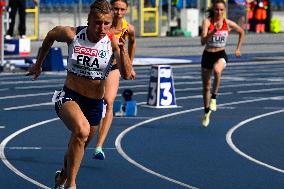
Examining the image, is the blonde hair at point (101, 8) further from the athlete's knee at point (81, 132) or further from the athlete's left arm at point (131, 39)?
the athlete's left arm at point (131, 39)

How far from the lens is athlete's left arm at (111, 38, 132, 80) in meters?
9.96

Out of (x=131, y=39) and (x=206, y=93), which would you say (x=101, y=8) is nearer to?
(x=131, y=39)

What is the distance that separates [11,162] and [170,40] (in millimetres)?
29702

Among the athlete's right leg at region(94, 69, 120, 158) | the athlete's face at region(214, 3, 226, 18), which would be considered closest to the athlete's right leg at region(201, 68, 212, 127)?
the athlete's face at region(214, 3, 226, 18)

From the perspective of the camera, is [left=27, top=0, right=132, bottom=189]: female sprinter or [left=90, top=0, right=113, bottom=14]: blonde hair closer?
[left=90, top=0, right=113, bottom=14]: blonde hair

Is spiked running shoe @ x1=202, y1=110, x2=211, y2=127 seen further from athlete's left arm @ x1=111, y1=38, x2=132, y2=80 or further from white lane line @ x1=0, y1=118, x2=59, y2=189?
athlete's left arm @ x1=111, y1=38, x2=132, y2=80

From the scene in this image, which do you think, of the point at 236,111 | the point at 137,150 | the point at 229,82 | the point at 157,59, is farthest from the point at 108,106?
the point at 157,59

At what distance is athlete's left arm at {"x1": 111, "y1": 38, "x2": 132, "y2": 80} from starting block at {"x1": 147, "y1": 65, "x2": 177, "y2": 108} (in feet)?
30.9

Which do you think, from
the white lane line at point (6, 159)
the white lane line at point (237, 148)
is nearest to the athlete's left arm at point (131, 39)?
the white lane line at point (237, 148)

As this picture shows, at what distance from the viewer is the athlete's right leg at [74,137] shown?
978 cm

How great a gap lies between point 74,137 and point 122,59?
80cm

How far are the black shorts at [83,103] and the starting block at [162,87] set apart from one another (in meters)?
9.35

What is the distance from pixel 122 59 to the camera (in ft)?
32.8

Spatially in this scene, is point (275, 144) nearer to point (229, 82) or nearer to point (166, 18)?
point (229, 82)
